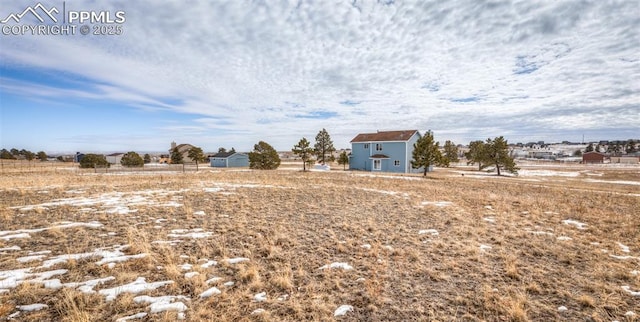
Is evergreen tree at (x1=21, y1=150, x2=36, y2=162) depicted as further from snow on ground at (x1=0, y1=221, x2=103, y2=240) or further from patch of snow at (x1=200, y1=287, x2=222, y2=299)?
patch of snow at (x1=200, y1=287, x2=222, y2=299)

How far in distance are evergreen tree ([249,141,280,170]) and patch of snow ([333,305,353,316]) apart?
40139 mm

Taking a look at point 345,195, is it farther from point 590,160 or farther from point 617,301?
point 590,160

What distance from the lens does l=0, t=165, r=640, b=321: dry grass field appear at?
14.4 ft

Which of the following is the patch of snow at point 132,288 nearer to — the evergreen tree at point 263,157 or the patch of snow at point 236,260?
the patch of snow at point 236,260

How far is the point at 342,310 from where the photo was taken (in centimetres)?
448

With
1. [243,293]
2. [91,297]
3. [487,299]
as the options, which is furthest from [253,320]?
[487,299]

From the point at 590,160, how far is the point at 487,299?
12871cm

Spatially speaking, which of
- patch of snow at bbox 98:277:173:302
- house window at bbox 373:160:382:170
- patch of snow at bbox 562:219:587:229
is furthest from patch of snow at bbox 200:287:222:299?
house window at bbox 373:160:382:170

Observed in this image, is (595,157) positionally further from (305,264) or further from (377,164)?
(305,264)

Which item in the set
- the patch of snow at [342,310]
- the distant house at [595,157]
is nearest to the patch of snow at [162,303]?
the patch of snow at [342,310]

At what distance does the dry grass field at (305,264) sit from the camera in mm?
4402

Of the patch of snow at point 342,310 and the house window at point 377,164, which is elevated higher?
the house window at point 377,164

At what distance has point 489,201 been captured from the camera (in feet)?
49.3

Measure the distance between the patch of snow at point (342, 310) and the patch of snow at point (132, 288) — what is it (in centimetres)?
326
